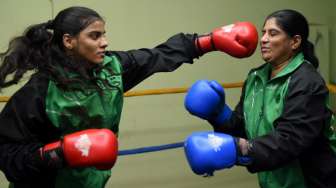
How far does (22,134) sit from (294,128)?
897 mm

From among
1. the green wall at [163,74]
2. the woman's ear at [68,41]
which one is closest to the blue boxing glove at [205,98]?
the woman's ear at [68,41]

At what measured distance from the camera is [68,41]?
1.36m

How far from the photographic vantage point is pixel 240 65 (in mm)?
2740

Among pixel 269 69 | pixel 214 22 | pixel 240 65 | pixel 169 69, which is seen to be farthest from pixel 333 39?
pixel 169 69

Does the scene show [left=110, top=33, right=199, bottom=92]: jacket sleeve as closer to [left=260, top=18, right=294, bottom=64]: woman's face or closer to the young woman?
the young woman

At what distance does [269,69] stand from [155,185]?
4.42ft

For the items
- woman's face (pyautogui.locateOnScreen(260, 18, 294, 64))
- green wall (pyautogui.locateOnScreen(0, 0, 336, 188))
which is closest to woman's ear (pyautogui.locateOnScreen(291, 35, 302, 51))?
woman's face (pyautogui.locateOnScreen(260, 18, 294, 64))

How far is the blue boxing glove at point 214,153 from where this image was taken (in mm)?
1270

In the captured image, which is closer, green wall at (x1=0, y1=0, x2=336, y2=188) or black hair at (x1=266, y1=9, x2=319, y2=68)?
black hair at (x1=266, y1=9, x2=319, y2=68)

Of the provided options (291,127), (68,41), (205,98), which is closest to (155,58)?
(205,98)

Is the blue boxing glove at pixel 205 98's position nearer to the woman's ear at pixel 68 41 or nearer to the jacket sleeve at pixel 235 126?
the jacket sleeve at pixel 235 126

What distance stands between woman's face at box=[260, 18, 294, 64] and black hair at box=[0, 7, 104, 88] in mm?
653

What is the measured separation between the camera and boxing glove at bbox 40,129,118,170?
4.01 feet

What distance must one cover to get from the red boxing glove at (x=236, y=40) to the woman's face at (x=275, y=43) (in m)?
0.12
